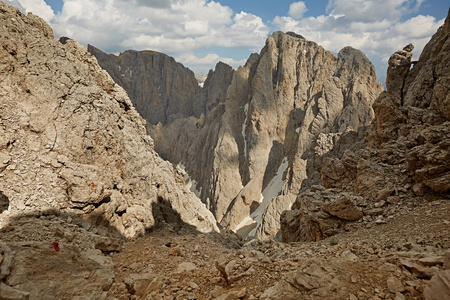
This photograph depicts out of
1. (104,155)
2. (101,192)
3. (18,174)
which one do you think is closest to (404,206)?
(101,192)

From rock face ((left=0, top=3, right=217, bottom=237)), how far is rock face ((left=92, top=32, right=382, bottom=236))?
4705 centimetres

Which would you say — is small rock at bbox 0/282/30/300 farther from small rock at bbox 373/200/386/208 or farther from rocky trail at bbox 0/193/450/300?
small rock at bbox 373/200/386/208

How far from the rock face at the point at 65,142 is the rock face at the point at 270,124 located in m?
47.1

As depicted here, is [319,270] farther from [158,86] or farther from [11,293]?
[158,86]

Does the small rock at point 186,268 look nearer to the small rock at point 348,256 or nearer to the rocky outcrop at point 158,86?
the small rock at point 348,256

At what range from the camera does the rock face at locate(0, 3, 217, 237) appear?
13.7 m

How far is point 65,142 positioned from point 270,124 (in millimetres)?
73527

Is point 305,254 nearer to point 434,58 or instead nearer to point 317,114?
point 434,58

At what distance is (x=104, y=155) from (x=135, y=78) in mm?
116768

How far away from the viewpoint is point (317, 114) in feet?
240

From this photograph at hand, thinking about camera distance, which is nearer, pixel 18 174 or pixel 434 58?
pixel 18 174

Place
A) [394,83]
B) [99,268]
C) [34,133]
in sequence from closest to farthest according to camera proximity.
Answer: [99,268]
[34,133]
[394,83]

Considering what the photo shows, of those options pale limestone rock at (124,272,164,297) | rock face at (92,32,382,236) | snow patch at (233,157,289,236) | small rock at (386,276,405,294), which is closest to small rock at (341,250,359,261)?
small rock at (386,276,405,294)

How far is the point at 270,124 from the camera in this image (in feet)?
279
